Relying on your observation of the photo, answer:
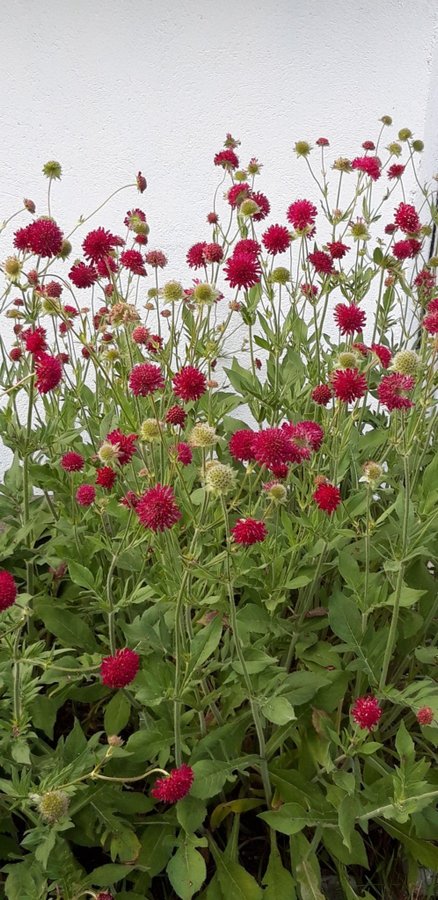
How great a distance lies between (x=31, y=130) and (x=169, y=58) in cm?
70

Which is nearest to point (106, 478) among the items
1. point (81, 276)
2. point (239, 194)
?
point (81, 276)

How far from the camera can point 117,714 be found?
1670mm

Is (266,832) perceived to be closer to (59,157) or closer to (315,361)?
(315,361)

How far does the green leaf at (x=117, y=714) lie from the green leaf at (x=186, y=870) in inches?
10.8

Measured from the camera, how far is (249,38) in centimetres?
318

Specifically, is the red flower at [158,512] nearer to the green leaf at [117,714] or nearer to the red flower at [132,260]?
the green leaf at [117,714]

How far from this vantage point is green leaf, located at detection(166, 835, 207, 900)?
144 centimetres

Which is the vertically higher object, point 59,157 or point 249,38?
point 249,38

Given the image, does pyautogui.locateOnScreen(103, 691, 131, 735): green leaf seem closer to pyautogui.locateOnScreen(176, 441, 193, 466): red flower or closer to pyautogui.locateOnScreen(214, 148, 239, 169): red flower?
pyautogui.locateOnScreen(176, 441, 193, 466): red flower

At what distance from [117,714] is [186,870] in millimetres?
352

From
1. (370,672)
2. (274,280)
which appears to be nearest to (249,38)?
(274,280)

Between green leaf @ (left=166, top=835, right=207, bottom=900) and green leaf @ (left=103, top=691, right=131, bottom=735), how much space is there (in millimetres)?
273

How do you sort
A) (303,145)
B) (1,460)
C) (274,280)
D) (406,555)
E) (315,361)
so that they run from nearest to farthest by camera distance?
1. (406,555)
2. (274,280)
3. (315,361)
4. (303,145)
5. (1,460)

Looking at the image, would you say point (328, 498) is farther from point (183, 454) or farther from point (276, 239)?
point (276, 239)
